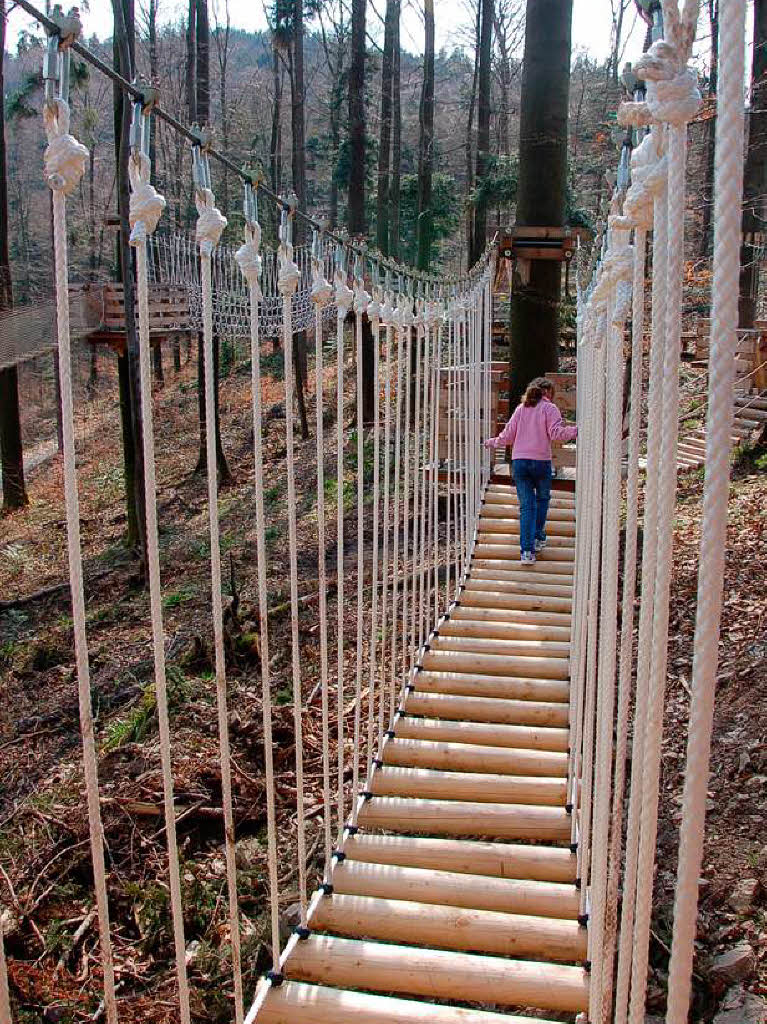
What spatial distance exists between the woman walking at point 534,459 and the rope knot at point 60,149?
3196 millimetres

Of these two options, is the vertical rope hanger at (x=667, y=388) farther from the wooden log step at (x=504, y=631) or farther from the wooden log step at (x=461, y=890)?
the wooden log step at (x=504, y=631)

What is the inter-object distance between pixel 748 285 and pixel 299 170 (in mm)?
5536

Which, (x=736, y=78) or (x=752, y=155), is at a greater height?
(x=752, y=155)

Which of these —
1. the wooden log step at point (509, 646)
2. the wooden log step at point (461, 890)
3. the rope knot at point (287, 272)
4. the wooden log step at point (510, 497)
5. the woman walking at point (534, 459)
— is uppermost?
the rope knot at point (287, 272)

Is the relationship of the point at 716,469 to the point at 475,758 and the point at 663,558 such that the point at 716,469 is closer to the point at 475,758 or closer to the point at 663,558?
the point at 663,558

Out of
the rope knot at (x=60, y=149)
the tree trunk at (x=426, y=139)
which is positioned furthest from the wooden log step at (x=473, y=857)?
the tree trunk at (x=426, y=139)

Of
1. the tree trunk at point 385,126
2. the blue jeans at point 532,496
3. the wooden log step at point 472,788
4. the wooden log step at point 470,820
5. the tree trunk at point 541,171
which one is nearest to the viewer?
the wooden log step at point 470,820

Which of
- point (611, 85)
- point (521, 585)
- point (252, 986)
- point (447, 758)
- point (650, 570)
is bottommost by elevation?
point (252, 986)

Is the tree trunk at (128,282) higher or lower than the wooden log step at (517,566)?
higher

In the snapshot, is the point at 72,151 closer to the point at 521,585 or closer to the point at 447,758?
the point at 447,758

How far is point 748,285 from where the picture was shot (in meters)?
9.02

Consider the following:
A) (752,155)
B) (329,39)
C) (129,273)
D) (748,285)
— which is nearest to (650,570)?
(129,273)

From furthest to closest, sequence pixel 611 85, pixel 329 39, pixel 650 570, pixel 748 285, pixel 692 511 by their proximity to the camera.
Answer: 1. pixel 329 39
2. pixel 611 85
3. pixel 748 285
4. pixel 692 511
5. pixel 650 570

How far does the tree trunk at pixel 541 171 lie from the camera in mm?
5504
